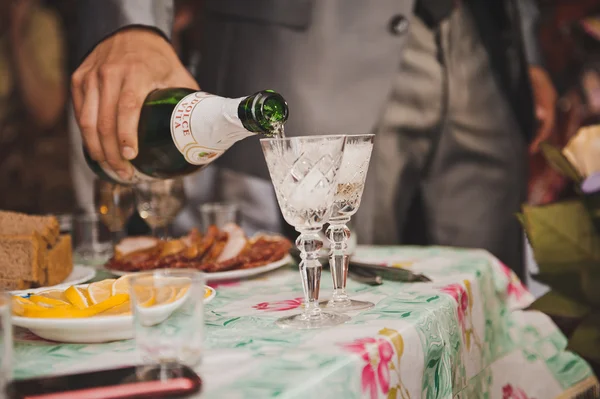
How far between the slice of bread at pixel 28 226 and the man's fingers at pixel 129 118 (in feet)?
0.53

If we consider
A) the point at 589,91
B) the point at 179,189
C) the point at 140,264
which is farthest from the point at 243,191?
the point at 589,91

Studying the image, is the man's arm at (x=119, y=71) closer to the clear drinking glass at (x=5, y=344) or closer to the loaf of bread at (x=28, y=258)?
the loaf of bread at (x=28, y=258)

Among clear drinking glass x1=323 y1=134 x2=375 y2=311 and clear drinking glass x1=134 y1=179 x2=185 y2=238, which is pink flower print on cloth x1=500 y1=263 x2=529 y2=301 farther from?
clear drinking glass x1=134 y1=179 x2=185 y2=238

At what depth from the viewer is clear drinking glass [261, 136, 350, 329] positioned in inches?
29.4

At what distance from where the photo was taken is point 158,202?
1.40 m

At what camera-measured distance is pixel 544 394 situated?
108cm

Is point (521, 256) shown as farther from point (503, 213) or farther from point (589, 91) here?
point (589, 91)

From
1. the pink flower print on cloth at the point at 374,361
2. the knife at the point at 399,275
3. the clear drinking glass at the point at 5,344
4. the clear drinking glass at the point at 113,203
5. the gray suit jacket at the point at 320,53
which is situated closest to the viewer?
the clear drinking glass at the point at 5,344

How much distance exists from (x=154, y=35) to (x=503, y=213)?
1166mm

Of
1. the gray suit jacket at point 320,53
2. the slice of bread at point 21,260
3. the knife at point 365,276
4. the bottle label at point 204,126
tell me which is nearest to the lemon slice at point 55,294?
the slice of bread at point 21,260

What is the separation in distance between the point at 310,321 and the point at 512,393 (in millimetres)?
444

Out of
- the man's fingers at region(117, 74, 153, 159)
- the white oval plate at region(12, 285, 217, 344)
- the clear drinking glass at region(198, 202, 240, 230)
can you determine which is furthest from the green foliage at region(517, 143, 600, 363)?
the clear drinking glass at region(198, 202, 240, 230)

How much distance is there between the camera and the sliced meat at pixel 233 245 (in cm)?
112

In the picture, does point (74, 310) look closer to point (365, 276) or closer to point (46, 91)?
point (365, 276)
